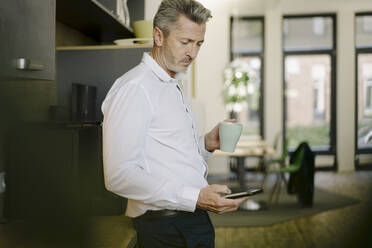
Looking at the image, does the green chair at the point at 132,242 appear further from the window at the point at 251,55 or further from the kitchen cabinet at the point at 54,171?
the window at the point at 251,55

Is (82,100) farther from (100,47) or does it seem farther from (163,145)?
(163,145)

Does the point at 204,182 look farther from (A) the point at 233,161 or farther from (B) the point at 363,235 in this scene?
(A) the point at 233,161

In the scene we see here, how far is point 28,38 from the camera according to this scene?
0.97 metres

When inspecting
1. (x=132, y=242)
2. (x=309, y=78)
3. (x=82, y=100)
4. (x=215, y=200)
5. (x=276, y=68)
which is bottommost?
(x=132, y=242)

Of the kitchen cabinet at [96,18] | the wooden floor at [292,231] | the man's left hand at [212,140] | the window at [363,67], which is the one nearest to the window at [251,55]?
the wooden floor at [292,231]

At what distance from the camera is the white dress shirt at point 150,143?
0.97 meters

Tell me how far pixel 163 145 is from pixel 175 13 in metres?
0.38

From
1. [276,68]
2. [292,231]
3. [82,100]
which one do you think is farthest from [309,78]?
[82,100]

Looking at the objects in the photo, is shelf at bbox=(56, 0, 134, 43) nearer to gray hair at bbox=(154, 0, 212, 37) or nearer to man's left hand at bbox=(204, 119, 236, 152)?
gray hair at bbox=(154, 0, 212, 37)

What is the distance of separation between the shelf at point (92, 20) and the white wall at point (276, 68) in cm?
442

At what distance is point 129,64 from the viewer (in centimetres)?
178

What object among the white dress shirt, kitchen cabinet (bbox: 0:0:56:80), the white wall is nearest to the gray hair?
the white dress shirt

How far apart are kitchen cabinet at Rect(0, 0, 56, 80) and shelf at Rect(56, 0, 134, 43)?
0.47m

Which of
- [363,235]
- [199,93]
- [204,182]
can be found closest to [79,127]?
[204,182]
